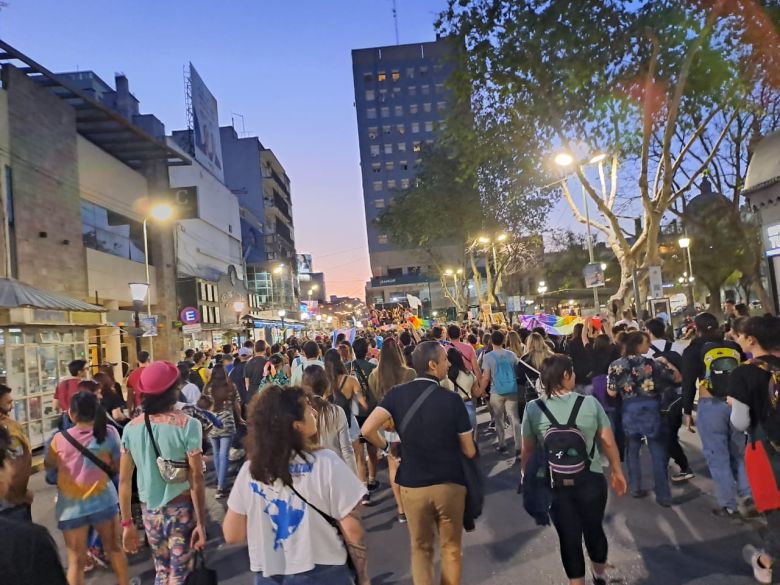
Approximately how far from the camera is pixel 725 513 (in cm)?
571

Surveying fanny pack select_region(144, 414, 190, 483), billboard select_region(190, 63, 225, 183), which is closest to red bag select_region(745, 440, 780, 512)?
fanny pack select_region(144, 414, 190, 483)

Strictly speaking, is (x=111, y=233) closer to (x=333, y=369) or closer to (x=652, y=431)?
(x=333, y=369)

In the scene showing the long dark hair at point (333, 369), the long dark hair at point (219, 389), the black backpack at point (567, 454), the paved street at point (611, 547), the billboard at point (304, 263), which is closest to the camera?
the black backpack at point (567, 454)

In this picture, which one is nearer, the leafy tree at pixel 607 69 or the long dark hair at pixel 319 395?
the long dark hair at pixel 319 395

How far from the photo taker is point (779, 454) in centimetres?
387

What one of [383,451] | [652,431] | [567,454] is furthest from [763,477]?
[383,451]

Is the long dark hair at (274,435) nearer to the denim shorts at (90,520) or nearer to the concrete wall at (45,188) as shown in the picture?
the denim shorts at (90,520)

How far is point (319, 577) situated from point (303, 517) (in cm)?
27

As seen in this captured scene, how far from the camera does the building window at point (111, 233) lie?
2400 centimetres

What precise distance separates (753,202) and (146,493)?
12084 mm

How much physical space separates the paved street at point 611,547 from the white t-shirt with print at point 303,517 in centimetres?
240

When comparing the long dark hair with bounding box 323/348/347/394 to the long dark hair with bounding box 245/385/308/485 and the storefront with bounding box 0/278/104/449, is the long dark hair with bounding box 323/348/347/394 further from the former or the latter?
the storefront with bounding box 0/278/104/449

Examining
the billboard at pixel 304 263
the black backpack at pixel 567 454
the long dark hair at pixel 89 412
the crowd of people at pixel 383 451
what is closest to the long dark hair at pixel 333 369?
the crowd of people at pixel 383 451

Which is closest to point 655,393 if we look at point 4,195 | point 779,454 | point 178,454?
point 779,454
